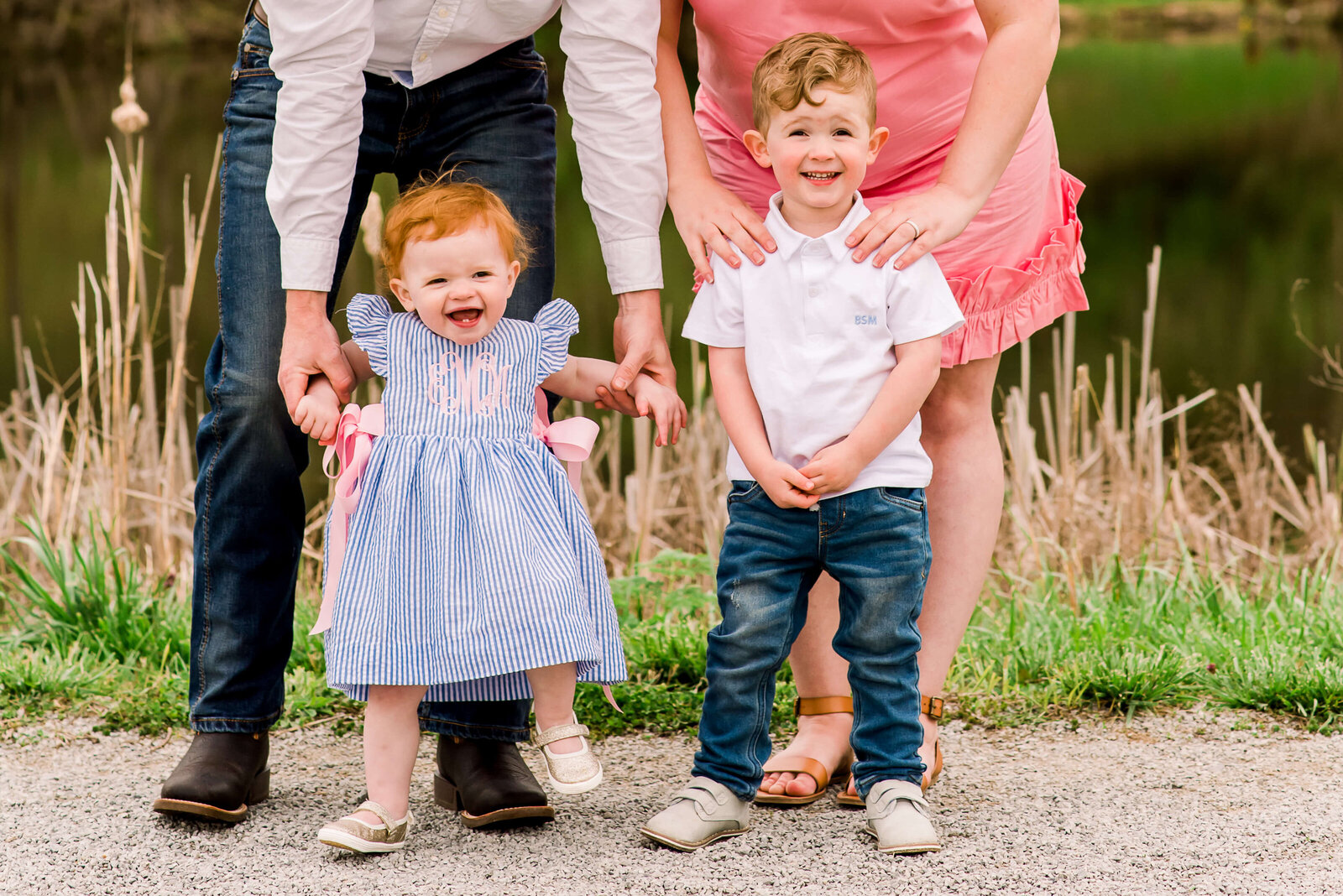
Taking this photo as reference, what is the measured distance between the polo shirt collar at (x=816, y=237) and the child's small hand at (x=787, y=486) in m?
0.33

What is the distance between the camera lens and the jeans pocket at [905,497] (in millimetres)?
2051

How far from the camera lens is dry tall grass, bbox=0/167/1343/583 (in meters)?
3.46

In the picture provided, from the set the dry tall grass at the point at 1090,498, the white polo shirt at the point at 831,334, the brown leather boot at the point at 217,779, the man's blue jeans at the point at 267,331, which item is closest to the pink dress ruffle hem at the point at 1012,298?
the white polo shirt at the point at 831,334

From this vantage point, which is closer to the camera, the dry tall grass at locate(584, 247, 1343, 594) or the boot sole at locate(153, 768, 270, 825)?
the boot sole at locate(153, 768, 270, 825)

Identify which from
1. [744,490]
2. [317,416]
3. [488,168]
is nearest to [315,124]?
[488,168]

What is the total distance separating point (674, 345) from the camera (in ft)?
21.2

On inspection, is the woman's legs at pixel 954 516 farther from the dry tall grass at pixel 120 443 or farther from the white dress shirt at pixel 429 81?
the dry tall grass at pixel 120 443

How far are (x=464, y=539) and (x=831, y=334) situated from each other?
627 mm

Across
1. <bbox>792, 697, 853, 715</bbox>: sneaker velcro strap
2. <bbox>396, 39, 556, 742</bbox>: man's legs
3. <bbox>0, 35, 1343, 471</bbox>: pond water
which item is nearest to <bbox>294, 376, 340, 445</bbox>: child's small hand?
<bbox>396, 39, 556, 742</bbox>: man's legs

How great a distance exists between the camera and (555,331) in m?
2.17

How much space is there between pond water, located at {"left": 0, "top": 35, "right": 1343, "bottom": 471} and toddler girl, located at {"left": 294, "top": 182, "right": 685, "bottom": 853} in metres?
2.33

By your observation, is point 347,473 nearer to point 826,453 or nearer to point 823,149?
point 826,453

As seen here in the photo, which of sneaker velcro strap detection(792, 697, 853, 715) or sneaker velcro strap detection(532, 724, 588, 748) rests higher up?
sneaker velcro strap detection(532, 724, 588, 748)

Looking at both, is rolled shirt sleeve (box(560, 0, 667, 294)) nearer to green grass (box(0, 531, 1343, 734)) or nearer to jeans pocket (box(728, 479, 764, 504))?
jeans pocket (box(728, 479, 764, 504))
